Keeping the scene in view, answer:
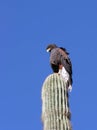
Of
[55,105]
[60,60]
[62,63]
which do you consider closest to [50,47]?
[60,60]

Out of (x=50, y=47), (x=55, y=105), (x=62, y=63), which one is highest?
(x=50, y=47)

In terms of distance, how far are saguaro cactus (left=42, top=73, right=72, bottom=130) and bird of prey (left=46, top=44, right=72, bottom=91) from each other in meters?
0.50

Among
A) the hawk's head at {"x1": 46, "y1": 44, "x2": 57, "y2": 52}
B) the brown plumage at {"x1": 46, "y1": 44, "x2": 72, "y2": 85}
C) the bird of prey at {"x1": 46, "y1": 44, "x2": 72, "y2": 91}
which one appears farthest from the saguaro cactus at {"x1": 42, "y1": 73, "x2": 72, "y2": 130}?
the hawk's head at {"x1": 46, "y1": 44, "x2": 57, "y2": 52}

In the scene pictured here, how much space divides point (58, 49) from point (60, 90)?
164cm

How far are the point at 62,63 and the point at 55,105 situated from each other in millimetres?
1422

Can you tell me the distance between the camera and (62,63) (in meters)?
7.75

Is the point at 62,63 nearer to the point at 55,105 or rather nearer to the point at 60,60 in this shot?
the point at 60,60

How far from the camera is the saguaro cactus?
6211 millimetres

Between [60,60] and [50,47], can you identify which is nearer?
[60,60]

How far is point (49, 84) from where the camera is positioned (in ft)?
22.2

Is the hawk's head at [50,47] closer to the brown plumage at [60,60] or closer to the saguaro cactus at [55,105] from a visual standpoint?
the brown plumage at [60,60]

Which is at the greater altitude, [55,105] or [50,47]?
[50,47]

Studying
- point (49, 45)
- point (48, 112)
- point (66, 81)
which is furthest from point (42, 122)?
point (49, 45)

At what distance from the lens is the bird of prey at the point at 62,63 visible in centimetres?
743
